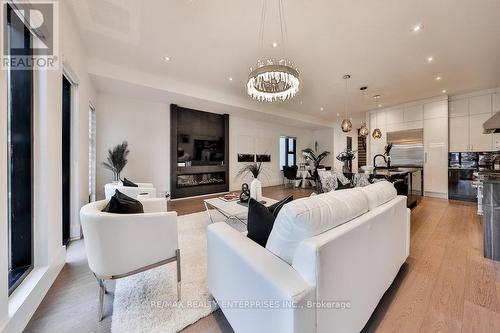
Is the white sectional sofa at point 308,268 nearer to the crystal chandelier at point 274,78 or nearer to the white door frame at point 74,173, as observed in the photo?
the crystal chandelier at point 274,78

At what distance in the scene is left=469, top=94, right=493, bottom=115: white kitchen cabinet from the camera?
5.07 m

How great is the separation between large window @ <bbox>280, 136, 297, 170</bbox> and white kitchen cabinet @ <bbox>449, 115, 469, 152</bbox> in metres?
5.03

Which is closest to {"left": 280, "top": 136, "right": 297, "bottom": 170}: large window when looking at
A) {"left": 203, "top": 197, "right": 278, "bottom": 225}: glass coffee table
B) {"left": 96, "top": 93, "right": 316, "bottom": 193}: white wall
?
{"left": 96, "top": 93, "right": 316, "bottom": 193}: white wall

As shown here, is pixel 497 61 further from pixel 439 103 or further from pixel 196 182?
pixel 196 182

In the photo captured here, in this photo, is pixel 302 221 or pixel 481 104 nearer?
pixel 302 221

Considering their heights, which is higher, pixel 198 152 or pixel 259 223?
pixel 198 152

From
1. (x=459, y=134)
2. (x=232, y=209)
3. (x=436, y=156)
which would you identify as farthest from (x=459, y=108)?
(x=232, y=209)

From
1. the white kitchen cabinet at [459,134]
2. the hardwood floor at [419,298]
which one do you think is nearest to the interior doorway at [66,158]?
the hardwood floor at [419,298]

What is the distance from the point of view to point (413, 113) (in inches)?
242

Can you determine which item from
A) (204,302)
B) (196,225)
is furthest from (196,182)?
(204,302)

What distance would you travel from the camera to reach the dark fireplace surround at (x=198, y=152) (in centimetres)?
551

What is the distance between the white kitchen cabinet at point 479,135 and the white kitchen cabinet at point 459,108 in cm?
22

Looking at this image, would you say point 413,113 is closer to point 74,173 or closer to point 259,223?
point 259,223

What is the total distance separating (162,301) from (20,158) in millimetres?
1748
